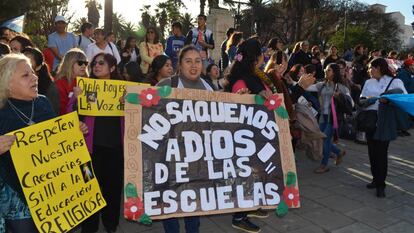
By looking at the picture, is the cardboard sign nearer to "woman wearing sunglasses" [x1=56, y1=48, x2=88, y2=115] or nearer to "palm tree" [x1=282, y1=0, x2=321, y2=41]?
"woman wearing sunglasses" [x1=56, y1=48, x2=88, y2=115]

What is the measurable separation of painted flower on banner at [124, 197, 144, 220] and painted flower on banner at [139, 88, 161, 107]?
79 cm

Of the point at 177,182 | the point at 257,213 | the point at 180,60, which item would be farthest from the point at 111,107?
the point at 257,213

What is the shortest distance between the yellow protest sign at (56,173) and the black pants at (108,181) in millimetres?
923

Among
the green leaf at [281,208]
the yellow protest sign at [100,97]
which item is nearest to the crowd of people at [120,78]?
the yellow protest sign at [100,97]

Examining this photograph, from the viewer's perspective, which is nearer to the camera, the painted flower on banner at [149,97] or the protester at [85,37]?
the painted flower on banner at [149,97]

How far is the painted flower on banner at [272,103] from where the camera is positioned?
3.60m

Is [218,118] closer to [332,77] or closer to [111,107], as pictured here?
[111,107]

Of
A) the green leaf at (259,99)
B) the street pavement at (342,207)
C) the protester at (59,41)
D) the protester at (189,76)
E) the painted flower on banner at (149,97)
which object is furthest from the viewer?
the protester at (59,41)

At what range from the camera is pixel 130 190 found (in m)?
2.90

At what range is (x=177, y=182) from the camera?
3.11m

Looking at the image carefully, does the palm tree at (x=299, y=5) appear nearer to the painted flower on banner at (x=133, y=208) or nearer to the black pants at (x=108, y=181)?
the black pants at (x=108, y=181)

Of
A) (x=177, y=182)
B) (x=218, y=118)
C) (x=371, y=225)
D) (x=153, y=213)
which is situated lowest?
(x=371, y=225)

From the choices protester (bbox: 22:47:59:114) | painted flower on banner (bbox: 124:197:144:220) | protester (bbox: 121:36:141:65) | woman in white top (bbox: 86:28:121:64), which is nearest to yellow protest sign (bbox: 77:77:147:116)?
protester (bbox: 22:47:59:114)

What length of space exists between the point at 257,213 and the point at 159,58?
7.11ft
